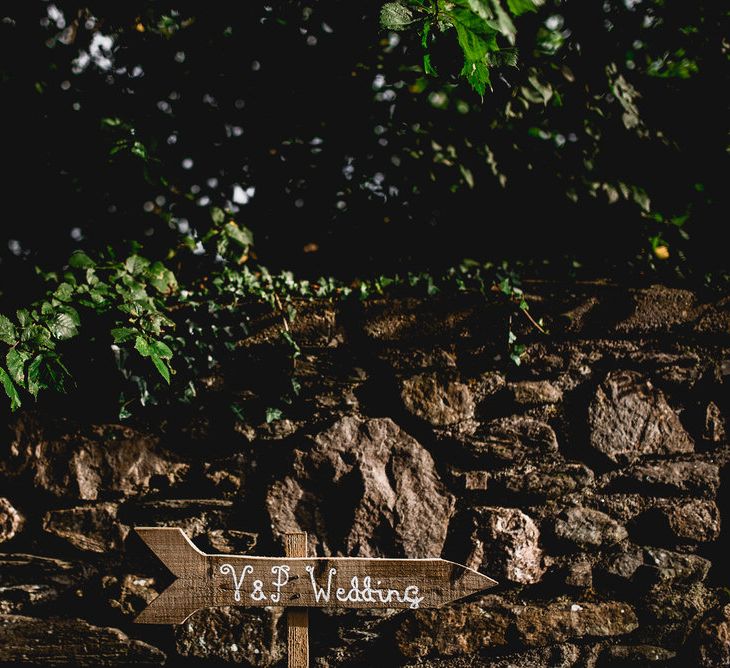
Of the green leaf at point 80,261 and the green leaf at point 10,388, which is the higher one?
the green leaf at point 80,261

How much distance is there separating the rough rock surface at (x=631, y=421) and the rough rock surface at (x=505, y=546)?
34 centimetres

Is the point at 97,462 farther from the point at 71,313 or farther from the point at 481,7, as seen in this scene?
the point at 481,7

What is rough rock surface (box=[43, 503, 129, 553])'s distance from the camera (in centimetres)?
159

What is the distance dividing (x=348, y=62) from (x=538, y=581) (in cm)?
203

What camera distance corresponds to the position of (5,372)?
56.1 inches

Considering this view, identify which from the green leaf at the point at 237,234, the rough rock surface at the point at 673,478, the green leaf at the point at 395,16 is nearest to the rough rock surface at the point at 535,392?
the rough rock surface at the point at 673,478

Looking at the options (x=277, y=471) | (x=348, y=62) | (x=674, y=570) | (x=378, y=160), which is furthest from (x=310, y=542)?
(x=348, y=62)

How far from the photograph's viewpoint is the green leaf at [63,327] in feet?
4.96

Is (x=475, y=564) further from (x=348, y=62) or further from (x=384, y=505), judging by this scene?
(x=348, y=62)

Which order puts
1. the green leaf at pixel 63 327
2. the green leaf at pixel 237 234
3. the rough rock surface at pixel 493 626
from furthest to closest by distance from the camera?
the green leaf at pixel 237 234 < the rough rock surface at pixel 493 626 < the green leaf at pixel 63 327

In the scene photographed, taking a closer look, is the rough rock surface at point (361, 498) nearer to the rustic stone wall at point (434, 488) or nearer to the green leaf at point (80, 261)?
the rustic stone wall at point (434, 488)

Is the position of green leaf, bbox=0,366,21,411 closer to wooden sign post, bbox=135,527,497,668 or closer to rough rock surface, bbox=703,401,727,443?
wooden sign post, bbox=135,527,497,668

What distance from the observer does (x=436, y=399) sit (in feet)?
5.47

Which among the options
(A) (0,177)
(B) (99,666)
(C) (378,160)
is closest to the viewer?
(B) (99,666)
